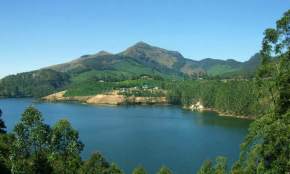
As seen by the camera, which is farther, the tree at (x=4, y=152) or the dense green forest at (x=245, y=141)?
the tree at (x=4, y=152)

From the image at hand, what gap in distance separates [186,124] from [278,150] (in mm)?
108994

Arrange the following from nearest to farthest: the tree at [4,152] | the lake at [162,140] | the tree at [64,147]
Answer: the tree at [64,147]
the tree at [4,152]
the lake at [162,140]

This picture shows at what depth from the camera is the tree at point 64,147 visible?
30.1m

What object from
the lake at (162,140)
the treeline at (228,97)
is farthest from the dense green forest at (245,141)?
the treeline at (228,97)

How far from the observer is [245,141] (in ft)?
60.7

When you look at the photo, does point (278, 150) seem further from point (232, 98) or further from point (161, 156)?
point (232, 98)

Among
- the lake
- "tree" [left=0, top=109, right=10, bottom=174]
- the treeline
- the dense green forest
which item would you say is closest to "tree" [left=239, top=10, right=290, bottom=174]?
the dense green forest

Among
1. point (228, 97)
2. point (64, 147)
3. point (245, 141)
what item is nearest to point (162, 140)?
point (64, 147)

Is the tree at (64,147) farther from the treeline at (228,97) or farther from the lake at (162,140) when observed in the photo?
the treeline at (228,97)

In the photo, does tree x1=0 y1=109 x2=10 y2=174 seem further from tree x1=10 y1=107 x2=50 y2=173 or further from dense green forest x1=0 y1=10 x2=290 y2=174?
tree x1=10 y1=107 x2=50 y2=173

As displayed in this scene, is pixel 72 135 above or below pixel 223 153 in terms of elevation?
above

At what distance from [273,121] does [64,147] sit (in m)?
17.9

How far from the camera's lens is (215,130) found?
109 m

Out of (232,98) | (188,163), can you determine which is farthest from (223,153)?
(232,98)
